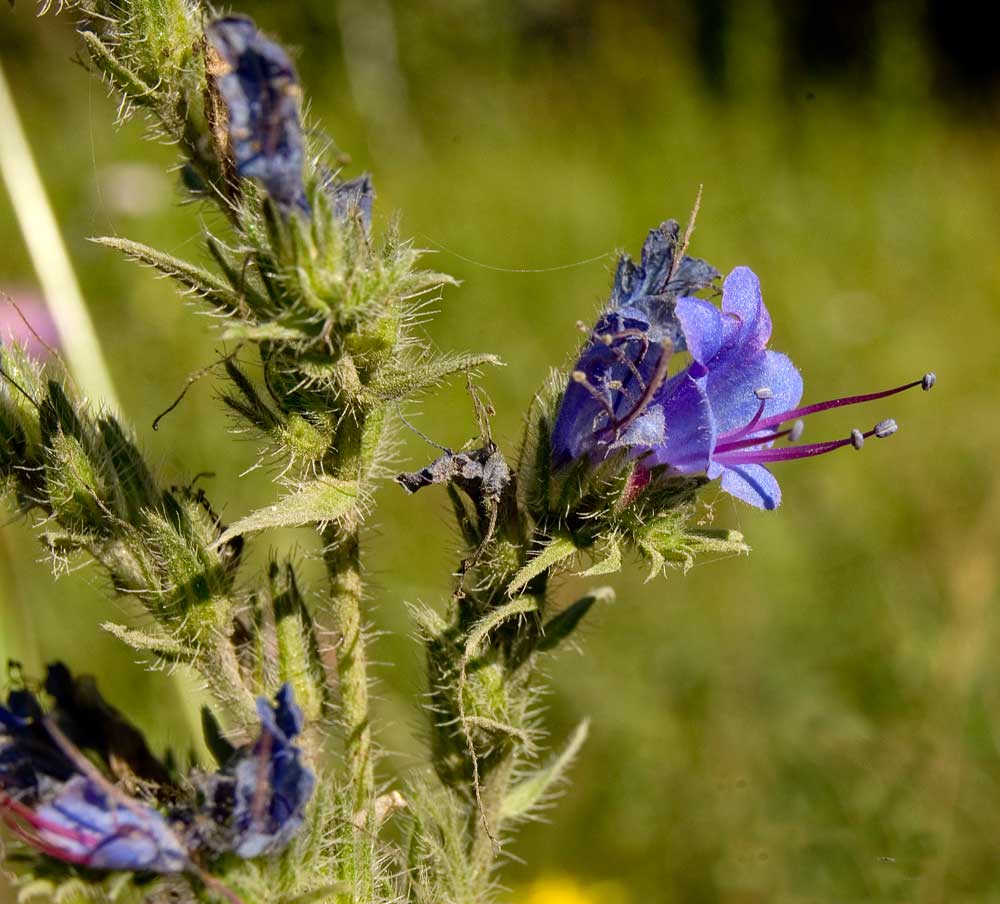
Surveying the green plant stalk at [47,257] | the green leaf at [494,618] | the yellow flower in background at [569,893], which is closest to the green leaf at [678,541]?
the green leaf at [494,618]

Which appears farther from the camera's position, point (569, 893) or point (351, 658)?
point (569, 893)

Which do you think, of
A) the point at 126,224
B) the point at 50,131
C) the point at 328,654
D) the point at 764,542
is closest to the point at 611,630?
the point at 764,542

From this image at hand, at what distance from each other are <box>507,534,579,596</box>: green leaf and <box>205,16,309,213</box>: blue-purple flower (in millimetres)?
694

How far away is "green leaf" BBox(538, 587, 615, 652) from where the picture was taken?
6.57ft

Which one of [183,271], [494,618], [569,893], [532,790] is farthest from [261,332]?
[569,893]

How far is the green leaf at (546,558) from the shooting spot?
1.72m

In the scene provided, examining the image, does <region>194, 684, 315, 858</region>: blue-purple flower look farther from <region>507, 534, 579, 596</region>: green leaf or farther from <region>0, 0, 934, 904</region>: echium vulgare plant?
<region>507, 534, 579, 596</region>: green leaf

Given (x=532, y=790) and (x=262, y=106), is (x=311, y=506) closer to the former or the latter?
(x=262, y=106)

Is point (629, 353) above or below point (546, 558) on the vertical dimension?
above

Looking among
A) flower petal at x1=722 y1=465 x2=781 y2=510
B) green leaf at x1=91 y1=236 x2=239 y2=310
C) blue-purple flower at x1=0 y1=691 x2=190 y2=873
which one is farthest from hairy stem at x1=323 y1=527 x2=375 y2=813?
flower petal at x1=722 y1=465 x2=781 y2=510

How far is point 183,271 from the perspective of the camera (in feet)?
5.44

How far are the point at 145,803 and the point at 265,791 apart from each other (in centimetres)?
21

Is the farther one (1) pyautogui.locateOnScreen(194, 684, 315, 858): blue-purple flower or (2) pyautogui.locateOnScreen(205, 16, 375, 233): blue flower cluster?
(1) pyautogui.locateOnScreen(194, 684, 315, 858): blue-purple flower

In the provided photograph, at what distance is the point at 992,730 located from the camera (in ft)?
11.2
